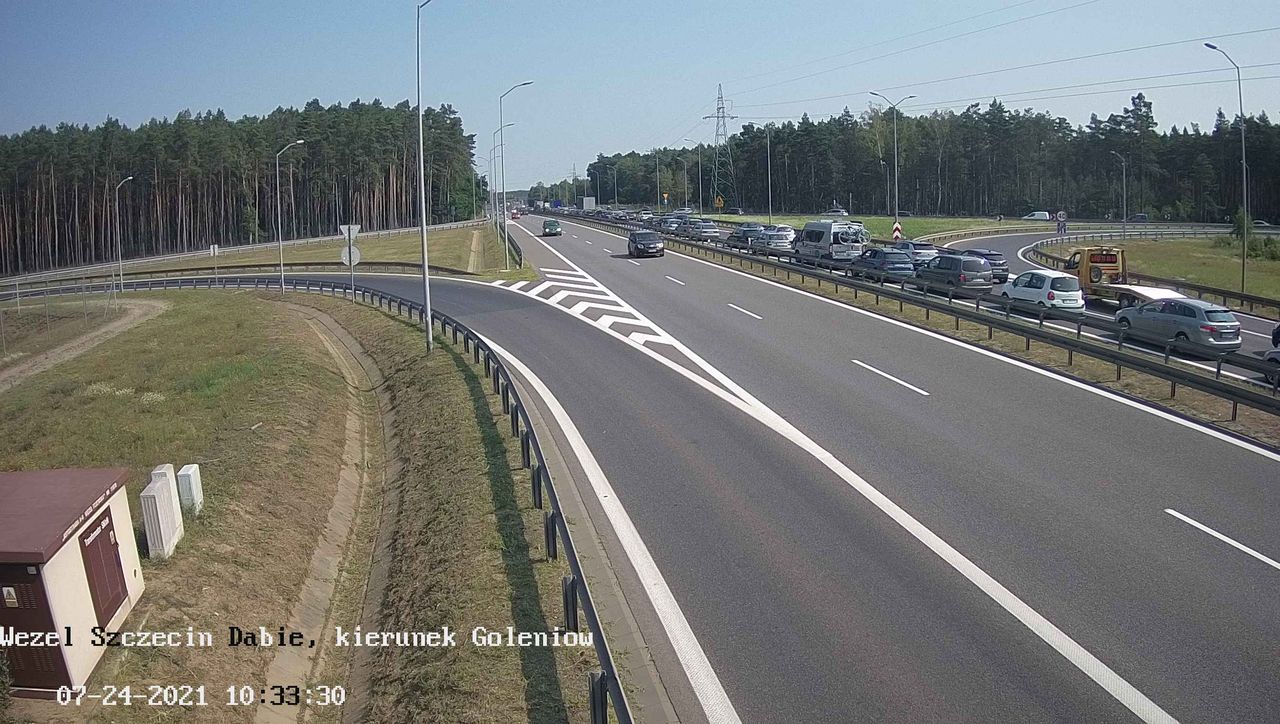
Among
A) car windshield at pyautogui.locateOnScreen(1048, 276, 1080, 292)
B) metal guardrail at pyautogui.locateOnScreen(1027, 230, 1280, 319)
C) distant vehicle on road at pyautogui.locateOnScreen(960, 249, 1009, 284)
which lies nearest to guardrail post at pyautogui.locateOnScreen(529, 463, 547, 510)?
car windshield at pyautogui.locateOnScreen(1048, 276, 1080, 292)

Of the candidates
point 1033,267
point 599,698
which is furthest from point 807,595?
point 1033,267

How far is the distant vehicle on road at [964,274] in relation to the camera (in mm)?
37656

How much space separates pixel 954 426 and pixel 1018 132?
12189 cm

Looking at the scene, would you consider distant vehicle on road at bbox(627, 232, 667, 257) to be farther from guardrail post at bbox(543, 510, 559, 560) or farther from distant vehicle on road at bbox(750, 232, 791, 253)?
guardrail post at bbox(543, 510, 559, 560)

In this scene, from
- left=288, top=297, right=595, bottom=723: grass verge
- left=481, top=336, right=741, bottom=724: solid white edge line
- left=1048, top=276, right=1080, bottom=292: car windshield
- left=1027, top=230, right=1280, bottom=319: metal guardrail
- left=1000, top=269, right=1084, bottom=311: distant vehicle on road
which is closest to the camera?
left=481, top=336, right=741, bottom=724: solid white edge line

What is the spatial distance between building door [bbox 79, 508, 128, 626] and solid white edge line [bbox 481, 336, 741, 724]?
582cm

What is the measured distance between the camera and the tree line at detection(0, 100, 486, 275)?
104000 mm

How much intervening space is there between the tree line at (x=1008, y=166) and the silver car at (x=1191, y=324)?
82.3 meters

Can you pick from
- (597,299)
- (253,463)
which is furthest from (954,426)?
(597,299)

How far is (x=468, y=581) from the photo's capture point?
12.0 metres

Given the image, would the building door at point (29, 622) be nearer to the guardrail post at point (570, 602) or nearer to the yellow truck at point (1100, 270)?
the guardrail post at point (570, 602)

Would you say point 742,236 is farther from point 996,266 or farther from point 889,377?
point 889,377

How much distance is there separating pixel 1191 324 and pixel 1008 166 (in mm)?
111554

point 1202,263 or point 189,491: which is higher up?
point 1202,263
